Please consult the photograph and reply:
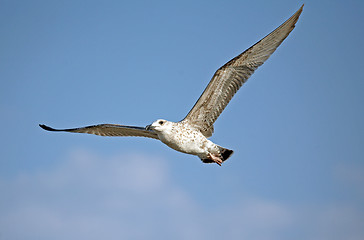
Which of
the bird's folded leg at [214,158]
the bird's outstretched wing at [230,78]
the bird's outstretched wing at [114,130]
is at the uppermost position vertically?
the bird's outstretched wing at [230,78]

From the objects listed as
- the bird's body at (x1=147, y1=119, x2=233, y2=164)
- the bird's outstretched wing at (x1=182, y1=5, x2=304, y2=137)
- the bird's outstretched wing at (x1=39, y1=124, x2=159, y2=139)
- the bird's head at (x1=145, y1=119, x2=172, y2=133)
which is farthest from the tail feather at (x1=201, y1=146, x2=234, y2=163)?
the bird's outstretched wing at (x1=39, y1=124, x2=159, y2=139)

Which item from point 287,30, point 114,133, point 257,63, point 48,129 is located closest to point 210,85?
point 257,63

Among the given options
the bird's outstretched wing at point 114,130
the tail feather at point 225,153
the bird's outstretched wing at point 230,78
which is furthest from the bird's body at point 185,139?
the bird's outstretched wing at point 114,130

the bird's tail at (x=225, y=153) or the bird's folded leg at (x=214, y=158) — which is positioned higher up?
the bird's tail at (x=225, y=153)

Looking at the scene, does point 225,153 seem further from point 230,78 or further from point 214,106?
point 230,78

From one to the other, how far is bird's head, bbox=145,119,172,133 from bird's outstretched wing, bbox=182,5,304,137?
22.7 inches

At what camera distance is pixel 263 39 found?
34.5ft

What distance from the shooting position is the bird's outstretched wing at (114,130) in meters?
11.4

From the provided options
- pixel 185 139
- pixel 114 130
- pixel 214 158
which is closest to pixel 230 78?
pixel 185 139

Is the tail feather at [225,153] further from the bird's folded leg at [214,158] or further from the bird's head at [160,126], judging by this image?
the bird's head at [160,126]

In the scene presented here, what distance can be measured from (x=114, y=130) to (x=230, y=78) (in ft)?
10.0

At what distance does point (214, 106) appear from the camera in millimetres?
10797

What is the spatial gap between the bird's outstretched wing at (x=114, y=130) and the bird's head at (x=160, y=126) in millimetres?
697

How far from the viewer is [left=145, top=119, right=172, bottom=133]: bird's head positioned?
10.3 metres
